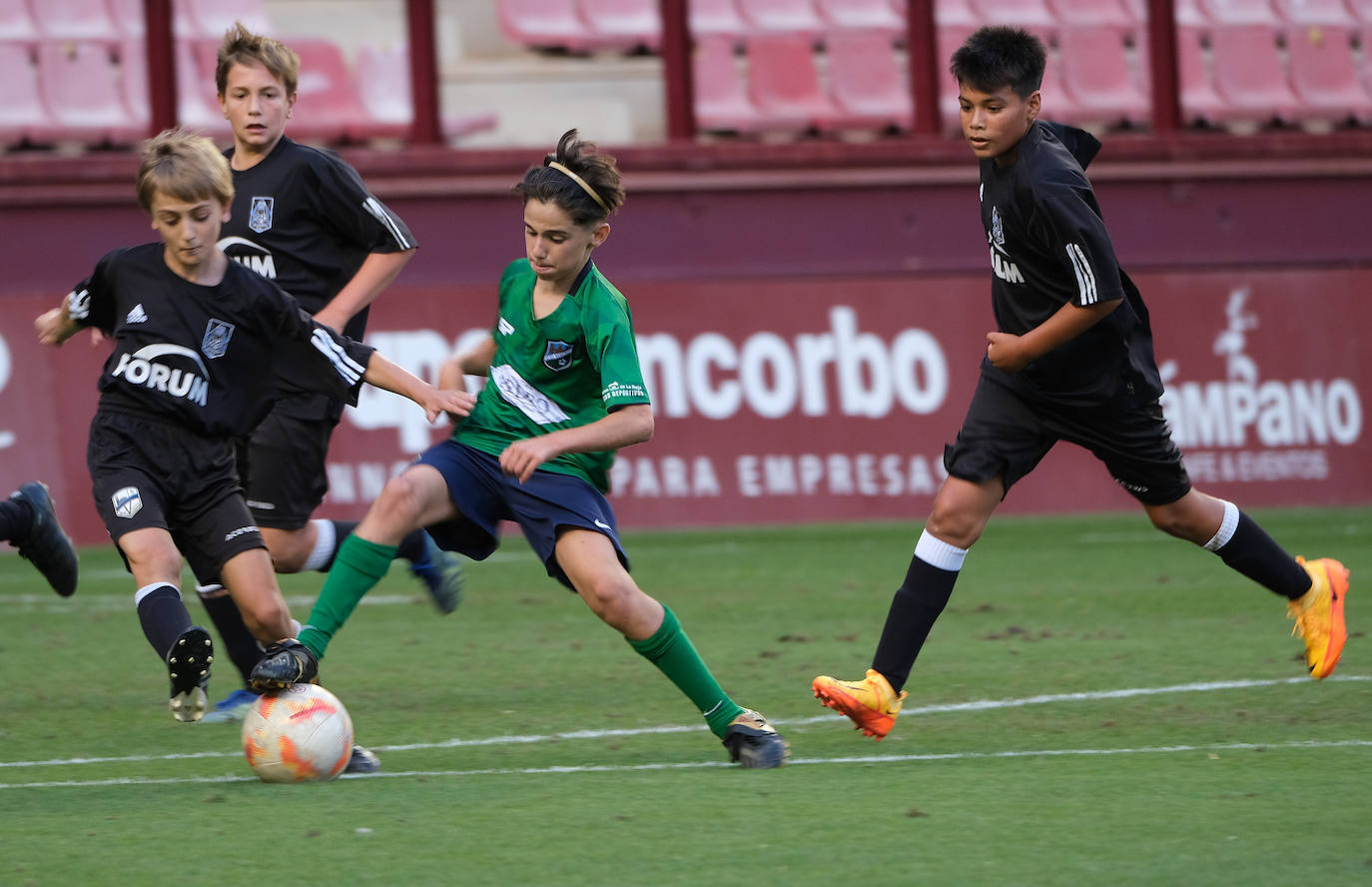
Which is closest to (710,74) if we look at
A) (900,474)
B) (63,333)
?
(900,474)

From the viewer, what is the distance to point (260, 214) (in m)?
5.98

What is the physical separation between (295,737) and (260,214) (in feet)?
6.88

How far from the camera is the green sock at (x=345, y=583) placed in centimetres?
477

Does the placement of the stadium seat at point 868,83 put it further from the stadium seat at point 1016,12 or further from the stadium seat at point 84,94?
the stadium seat at point 84,94

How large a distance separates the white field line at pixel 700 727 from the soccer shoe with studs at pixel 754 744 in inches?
10.1

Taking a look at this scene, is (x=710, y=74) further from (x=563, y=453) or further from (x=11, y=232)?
(x=563, y=453)

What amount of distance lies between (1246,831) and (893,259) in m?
9.50

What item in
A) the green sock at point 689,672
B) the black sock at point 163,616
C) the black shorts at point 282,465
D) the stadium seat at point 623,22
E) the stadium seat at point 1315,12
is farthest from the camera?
the stadium seat at point 1315,12

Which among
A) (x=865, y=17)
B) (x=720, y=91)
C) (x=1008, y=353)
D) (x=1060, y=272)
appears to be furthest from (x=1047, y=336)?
(x=865, y=17)

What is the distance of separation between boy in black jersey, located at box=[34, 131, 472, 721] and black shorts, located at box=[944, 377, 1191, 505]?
1.41 m

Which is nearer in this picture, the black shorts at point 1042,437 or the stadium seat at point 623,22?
the black shorts at point 1042,437

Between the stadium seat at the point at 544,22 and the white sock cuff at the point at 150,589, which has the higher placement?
the stadium seat at the point at 544,22

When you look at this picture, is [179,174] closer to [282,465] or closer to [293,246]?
[293,246]

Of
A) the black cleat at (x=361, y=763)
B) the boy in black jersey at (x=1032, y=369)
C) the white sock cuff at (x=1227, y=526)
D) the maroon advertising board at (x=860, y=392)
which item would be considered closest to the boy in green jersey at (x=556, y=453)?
the black cleat at (x=361, y=763)
